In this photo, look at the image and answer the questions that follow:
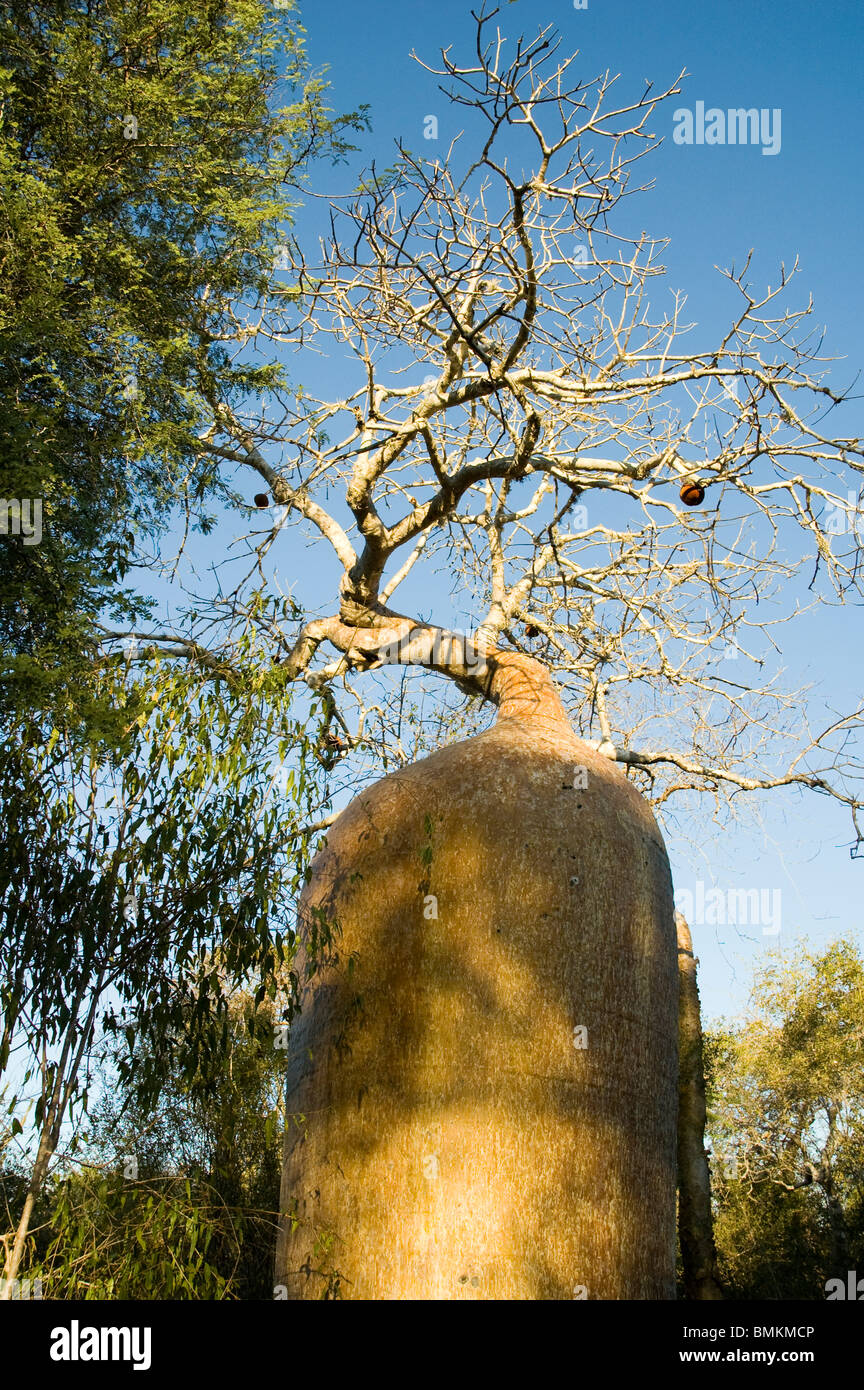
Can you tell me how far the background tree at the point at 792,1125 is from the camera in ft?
40.1

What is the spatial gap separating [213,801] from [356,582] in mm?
3284

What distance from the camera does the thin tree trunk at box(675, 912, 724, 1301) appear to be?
696 centimetres

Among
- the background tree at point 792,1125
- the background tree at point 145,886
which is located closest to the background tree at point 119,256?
the background tree at point 145,886

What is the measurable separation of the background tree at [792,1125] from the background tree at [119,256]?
33.7ft

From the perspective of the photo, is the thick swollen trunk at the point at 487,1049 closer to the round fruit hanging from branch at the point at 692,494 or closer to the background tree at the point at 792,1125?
the round fruit hanging from branch at the point at 692,494

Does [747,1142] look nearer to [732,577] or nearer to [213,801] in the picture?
[732,577]

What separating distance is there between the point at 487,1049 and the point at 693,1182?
332 cm

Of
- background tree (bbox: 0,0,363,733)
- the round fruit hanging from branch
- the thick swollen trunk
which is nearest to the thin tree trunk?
the thick swollen trunk

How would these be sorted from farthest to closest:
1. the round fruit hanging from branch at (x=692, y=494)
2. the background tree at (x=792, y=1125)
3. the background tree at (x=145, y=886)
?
1. the background tree at (x=792, y=1125)
2. the round fruit hanging from branch at (x=692, y=494)
3. the background tree at (x=145, y=886)

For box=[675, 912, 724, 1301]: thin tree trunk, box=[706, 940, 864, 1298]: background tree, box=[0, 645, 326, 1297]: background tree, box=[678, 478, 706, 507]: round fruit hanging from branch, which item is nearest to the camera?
box=[0, 645, 326, 1297]: background tree

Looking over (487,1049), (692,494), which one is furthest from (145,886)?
(692,494)

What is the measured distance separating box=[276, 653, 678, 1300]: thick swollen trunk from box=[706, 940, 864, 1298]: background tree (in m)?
8.43

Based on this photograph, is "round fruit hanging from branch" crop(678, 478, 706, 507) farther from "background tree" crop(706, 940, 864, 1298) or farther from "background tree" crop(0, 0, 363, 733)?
"background tree" crop(706, 940, 864, 1298)

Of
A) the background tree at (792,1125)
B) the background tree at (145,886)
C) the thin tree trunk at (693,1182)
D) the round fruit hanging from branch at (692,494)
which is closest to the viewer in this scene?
the background tree at (145,886)
